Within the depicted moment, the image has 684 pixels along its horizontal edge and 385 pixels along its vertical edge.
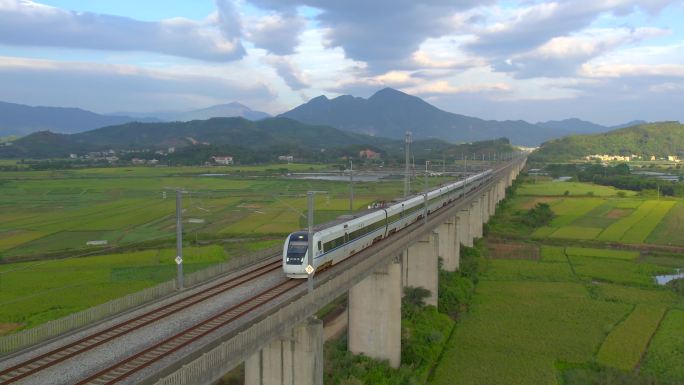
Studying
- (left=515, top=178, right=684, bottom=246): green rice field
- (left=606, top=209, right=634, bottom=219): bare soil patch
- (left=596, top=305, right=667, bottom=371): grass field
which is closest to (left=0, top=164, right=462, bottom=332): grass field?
(left=596, top=305, right=667, bottom=371): grass field

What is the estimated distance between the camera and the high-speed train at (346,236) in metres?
27.3

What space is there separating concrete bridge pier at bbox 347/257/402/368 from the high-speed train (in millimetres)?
2589

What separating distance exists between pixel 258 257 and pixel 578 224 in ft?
225

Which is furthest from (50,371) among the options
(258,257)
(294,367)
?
(258,257)

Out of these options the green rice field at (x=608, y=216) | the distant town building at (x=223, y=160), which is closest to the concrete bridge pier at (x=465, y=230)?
the green rice field at (x=608, y=216)

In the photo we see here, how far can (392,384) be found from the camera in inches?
1196

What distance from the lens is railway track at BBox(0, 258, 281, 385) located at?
16.6 m

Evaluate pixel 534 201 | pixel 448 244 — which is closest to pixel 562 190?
pixel 534 201

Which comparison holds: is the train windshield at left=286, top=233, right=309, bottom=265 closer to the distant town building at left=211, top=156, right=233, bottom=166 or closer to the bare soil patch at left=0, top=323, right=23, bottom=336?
the bare soil patch at left=0, top=323, right=23, bottom=336

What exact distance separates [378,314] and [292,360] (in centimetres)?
1144

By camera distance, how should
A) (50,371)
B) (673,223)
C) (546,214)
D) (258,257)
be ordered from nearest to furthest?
(50,371) → (258,257) → (673,223) → (546,214)

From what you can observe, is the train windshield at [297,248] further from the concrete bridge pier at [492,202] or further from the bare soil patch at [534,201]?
the bare soil patch at [534,201]

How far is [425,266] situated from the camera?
146 ft

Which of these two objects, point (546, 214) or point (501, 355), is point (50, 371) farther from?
point (546, 214)
